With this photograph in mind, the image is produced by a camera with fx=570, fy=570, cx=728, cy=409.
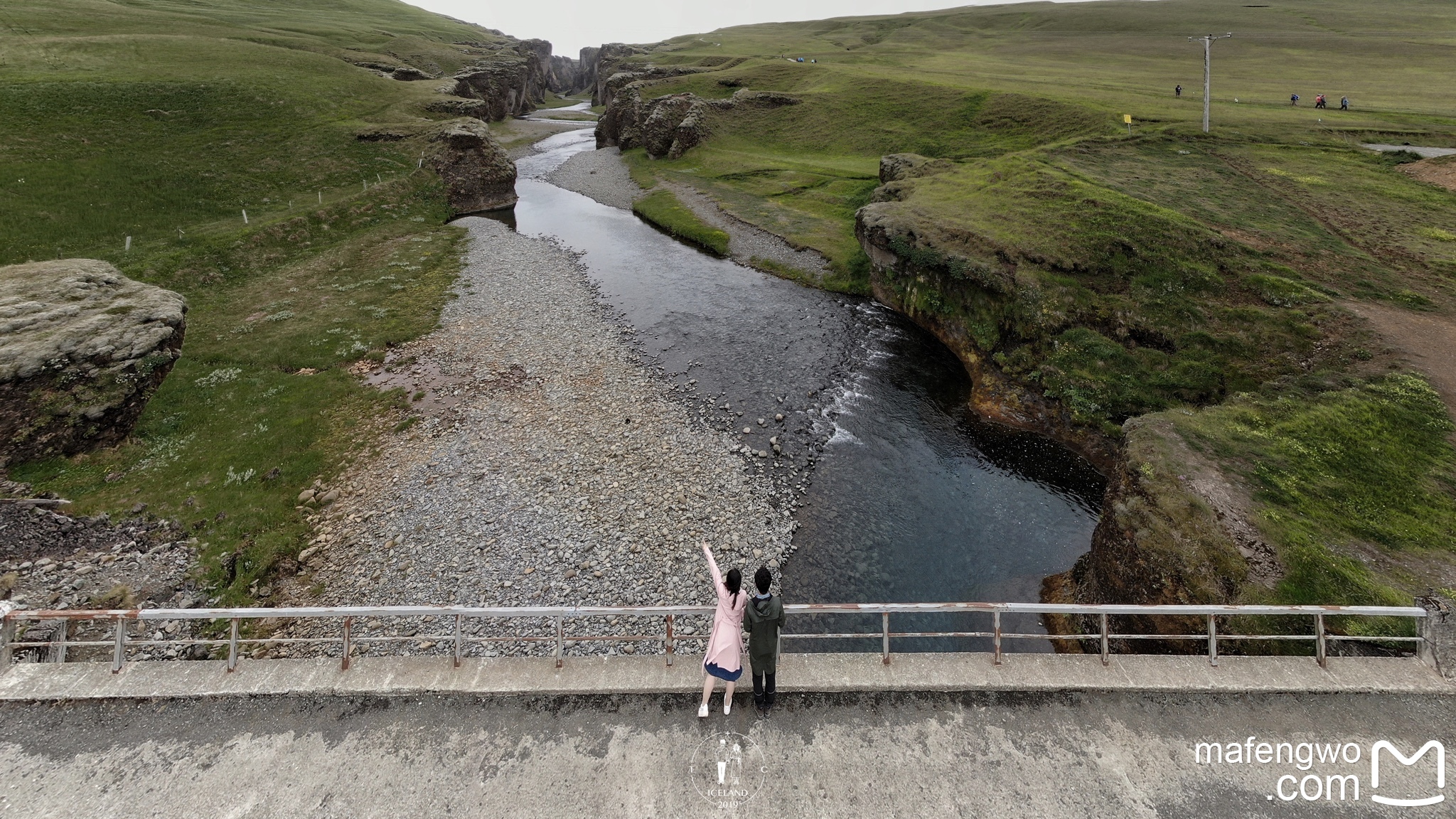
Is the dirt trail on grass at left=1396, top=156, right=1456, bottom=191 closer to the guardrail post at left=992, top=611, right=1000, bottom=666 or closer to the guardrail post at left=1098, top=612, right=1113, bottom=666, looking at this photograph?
the guardrail post at left=1098, top=612, right=1113, bottom=666

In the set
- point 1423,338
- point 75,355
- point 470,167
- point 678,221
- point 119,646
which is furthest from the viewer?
point 470,167

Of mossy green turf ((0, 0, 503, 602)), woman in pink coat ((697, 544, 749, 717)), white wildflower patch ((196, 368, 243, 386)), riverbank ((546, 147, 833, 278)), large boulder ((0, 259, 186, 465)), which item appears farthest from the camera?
riverbank ((546, 147, 833, 278))

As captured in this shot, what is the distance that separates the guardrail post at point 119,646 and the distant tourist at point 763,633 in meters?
10.7

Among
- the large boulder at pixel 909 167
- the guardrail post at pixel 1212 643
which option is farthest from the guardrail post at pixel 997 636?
the large boulder at pixel 909 167

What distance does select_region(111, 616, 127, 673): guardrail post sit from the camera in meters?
9.86

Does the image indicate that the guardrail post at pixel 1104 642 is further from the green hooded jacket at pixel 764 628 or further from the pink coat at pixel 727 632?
the pink coat at pixel 727 632

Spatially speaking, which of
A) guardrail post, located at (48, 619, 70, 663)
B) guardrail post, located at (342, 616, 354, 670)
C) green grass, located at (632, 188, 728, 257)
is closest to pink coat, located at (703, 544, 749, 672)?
guardrail post, located at (342, 616, 354, 670)

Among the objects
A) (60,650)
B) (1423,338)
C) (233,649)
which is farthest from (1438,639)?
(60,650)

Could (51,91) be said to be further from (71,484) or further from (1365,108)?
(1365,108)

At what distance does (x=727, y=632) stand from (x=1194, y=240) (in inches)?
1507

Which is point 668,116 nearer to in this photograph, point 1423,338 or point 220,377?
point 220,377

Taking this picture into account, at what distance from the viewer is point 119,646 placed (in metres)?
9.99
